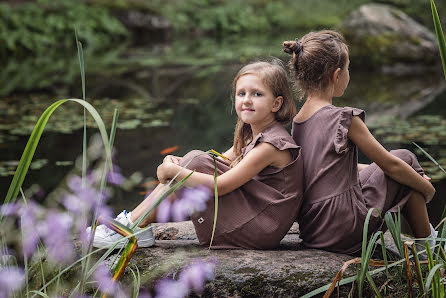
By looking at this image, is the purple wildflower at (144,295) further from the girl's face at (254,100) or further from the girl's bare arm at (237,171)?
the girl's face at (254,100)

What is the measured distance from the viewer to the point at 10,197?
1.53 m

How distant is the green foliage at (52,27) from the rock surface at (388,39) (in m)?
6.42

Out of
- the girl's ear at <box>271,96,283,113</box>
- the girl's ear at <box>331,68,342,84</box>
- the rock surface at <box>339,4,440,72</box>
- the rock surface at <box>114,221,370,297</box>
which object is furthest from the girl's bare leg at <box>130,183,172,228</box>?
the rock surface at <box>339,4,440,72</box>

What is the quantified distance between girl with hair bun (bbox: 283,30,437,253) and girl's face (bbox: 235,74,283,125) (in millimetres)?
166

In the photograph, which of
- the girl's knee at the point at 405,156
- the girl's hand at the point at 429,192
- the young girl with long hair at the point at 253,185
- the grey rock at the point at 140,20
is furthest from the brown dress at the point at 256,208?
the grey rock at the point at 140,20

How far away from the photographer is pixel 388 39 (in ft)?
33.7

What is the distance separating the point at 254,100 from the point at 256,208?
43 cm

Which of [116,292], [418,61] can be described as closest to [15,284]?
[116,292]

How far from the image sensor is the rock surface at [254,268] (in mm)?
2121

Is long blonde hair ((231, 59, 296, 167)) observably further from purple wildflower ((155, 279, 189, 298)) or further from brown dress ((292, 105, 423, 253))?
purple wildflower ((155, 279, 189, 298))

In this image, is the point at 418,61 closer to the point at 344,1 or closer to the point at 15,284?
the point at 15,284

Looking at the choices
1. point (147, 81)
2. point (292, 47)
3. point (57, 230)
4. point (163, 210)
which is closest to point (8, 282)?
point (57, 230)

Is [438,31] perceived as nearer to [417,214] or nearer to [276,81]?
[276,81]

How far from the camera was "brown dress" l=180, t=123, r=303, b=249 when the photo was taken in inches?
92.7
